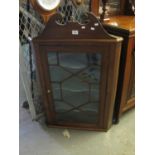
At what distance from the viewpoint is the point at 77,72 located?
151cm

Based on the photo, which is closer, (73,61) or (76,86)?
(73,61)

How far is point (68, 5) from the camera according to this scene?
170cm

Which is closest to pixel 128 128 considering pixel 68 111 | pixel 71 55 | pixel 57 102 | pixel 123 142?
pixel 123 142

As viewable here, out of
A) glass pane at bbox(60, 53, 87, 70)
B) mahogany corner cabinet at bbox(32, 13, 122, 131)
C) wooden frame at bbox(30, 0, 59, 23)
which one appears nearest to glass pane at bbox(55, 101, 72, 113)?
mahogany corner cabinet at bbox(32, 13, 122, 131)

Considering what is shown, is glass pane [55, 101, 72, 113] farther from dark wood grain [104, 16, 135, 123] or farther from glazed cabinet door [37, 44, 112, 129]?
dark wood grain [104, 16, 135, 123]

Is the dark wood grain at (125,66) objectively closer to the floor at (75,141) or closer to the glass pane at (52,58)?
the floor at (75,141)

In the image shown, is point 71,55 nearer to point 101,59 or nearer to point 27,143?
point 101,59

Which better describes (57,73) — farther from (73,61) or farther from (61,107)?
(61,107)

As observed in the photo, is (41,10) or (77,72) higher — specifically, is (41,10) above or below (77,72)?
above

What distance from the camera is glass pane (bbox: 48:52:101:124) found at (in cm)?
146

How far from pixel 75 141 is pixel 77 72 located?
579 mm

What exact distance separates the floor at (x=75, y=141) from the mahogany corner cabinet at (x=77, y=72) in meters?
0.08

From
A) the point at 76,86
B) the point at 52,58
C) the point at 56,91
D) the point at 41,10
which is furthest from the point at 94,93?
the point at 41,10
